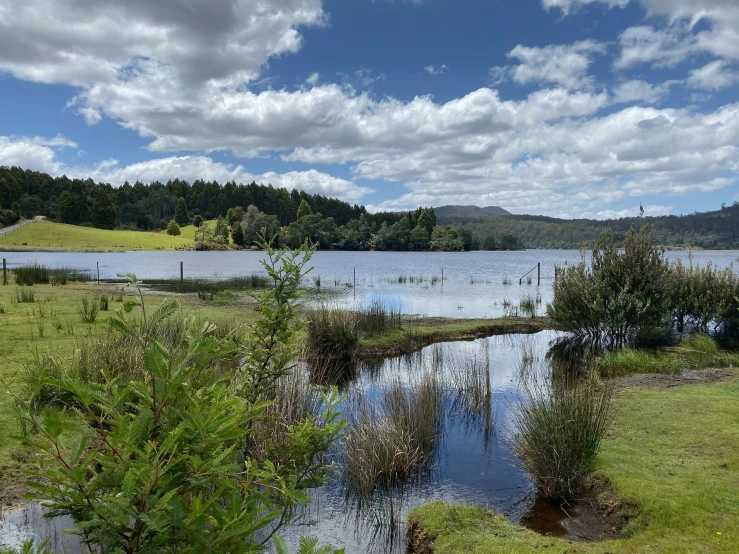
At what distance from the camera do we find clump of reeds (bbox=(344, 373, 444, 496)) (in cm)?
664

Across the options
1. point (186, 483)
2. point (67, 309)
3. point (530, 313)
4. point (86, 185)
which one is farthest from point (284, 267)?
point (86, 185)

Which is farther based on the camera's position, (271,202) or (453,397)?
(271,202)

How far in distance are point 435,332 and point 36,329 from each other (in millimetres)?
11508

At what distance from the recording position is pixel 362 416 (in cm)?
733

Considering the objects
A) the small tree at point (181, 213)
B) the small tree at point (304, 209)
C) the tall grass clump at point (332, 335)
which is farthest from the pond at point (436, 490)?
the small tree at point (181, 213)

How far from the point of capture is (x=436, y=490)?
6633 millimetres

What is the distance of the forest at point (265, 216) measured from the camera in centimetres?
11012

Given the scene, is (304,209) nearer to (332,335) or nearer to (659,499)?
(332,335)

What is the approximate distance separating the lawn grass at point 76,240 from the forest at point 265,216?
9.42 m

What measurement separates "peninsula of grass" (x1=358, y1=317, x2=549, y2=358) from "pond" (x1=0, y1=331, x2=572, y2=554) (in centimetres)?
360

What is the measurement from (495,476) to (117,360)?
586 cm

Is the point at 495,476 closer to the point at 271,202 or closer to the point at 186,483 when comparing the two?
the point at 186,483

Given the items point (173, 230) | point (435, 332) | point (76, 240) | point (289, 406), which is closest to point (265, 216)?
point (173, 230)

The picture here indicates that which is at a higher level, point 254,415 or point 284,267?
point 284,267
